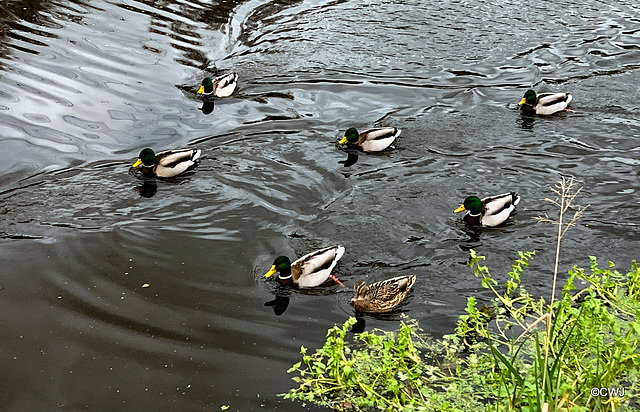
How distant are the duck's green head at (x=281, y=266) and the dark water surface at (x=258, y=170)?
220 millimetres

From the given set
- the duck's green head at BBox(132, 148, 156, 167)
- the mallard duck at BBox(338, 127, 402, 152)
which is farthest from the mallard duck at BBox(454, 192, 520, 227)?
the duck's green head at BBox(132, 148, 156, 167)

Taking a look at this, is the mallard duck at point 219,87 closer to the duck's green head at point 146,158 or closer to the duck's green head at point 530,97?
the duck's green head at point 146,158

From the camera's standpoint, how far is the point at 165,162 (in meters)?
8.80

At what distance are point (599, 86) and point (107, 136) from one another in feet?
24.7

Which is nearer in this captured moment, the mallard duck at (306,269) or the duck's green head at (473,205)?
the mallard duck at (306,269)

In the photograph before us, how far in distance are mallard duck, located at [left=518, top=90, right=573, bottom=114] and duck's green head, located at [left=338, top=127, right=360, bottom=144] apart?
105 inches

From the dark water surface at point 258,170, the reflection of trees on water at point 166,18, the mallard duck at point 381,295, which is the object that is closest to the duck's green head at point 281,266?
the dark water surface at point 258,170

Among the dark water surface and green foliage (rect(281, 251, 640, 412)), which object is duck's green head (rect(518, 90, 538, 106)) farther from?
green foliage (rect(281, 251, 640, 412))

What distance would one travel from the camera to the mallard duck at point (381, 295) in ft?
20.8

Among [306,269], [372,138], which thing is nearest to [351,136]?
[372,138]

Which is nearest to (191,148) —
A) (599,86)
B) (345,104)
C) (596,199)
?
(345,104)

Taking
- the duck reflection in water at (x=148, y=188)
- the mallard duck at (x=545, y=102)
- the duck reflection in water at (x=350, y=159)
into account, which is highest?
the mallard duck at (x=545, y=102)

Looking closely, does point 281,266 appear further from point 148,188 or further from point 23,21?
point 23,21

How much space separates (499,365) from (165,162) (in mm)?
5264
